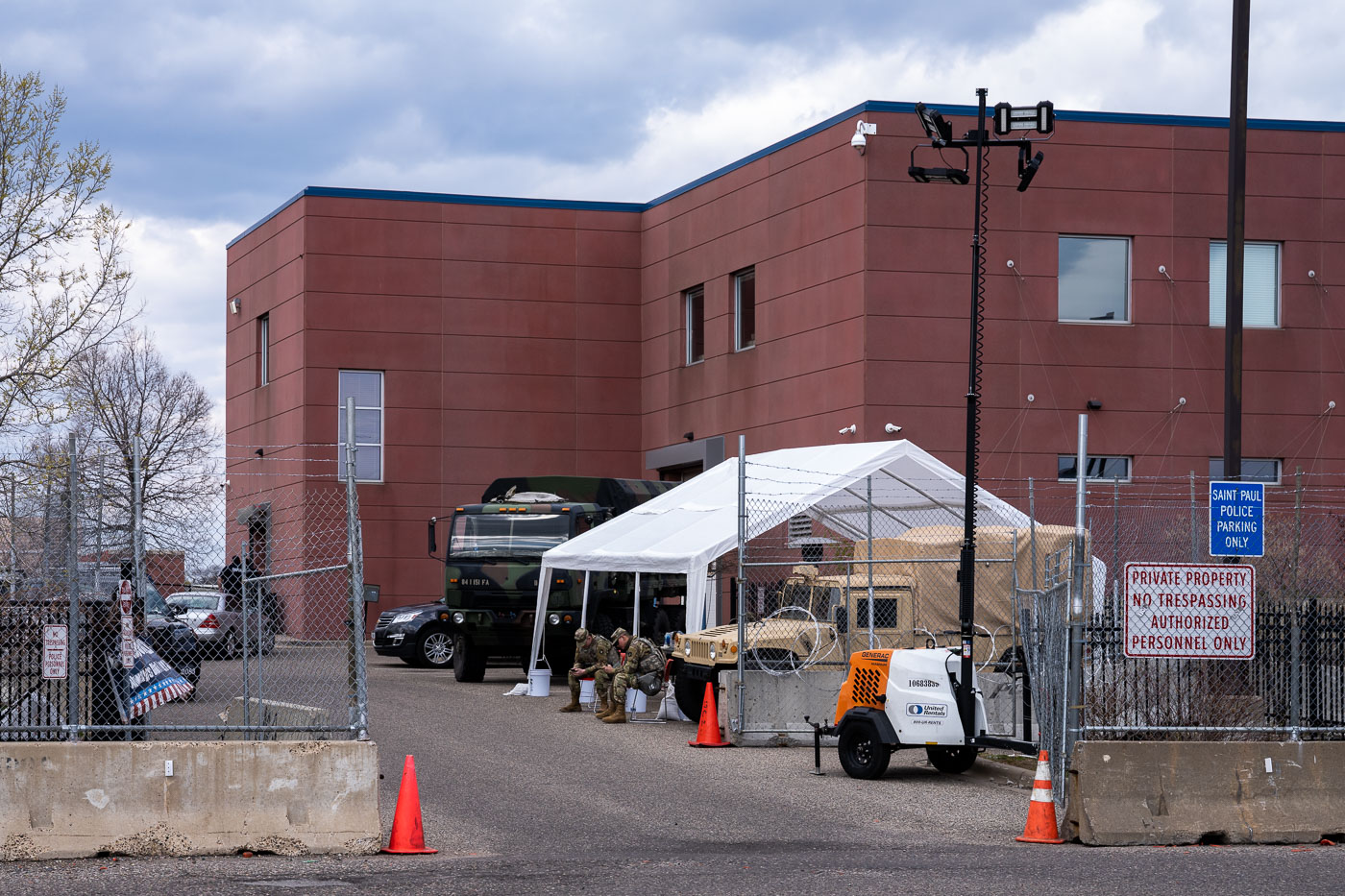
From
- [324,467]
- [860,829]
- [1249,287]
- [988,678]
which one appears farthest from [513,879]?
[324,467]

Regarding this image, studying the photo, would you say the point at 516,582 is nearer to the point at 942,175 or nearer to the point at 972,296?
the point at 972,296

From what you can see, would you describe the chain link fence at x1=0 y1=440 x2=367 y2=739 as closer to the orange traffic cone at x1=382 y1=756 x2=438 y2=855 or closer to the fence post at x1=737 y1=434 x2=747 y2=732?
the orange traffic cone at x1=382 y1=756 x2=438 y2=855

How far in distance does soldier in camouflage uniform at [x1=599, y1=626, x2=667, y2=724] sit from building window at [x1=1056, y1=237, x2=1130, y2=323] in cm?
1425

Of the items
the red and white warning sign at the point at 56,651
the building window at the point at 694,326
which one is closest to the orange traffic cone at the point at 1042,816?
the red and white warning sign at the point at 56,651

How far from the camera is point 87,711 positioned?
11.4 meters

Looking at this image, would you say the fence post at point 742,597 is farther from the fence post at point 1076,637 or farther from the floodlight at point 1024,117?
the fence post at point 1076,637

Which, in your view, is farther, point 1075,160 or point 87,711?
point 1075,160

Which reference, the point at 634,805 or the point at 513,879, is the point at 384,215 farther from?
the point at 513,879

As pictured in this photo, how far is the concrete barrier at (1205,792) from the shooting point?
11203 millimetres

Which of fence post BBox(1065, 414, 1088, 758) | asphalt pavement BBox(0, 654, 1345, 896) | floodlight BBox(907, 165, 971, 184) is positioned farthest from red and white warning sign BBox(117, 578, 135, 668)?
floodlight BBox(907, 165, 971, 184)

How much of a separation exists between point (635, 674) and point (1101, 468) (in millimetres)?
14202

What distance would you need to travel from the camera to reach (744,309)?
118 ft

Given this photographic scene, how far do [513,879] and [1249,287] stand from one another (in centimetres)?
2629

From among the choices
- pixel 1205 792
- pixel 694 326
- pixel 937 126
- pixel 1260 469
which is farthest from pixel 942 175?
pixel 694 326
